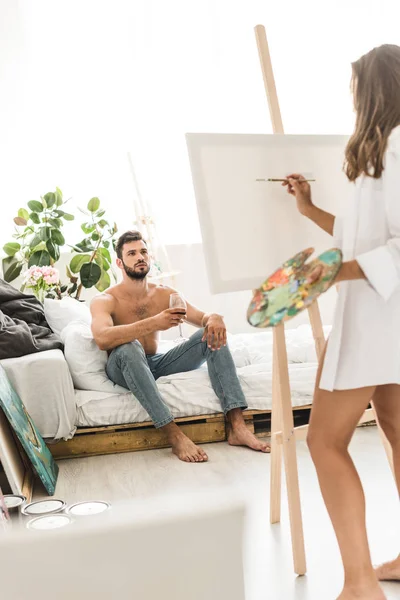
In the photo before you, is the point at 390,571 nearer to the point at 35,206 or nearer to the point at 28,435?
the point at 28,435

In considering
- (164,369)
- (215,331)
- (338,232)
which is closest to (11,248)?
(164,369)

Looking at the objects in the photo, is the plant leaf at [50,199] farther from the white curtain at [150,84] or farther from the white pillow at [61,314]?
the white pillow at [61,314]

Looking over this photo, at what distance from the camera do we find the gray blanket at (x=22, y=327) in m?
3.22

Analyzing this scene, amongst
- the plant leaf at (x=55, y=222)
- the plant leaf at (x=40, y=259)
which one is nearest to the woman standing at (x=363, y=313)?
the plant leaf at (x=40, y=259)

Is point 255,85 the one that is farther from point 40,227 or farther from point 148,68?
point 40,227

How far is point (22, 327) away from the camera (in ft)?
10.9

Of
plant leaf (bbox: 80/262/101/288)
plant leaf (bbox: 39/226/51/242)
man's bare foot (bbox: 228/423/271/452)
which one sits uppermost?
plant leaf (bbox: 39/226/51/242)

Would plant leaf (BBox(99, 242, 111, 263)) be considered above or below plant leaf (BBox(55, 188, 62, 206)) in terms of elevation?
below

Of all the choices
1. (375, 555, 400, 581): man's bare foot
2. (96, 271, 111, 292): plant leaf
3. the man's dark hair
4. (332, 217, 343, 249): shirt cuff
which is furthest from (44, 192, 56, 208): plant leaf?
(375, 555, 400, 581): man's bare foot

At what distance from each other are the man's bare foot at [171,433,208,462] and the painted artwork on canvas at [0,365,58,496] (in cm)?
54

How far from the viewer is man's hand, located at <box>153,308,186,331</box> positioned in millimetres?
2829

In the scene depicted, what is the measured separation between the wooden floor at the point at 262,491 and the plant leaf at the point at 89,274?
1.41 metres

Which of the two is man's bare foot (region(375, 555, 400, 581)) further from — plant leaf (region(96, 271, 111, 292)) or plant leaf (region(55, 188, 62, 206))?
plant leaf (region(55, 188, 62, 206))

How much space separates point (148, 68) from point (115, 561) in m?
5.05
